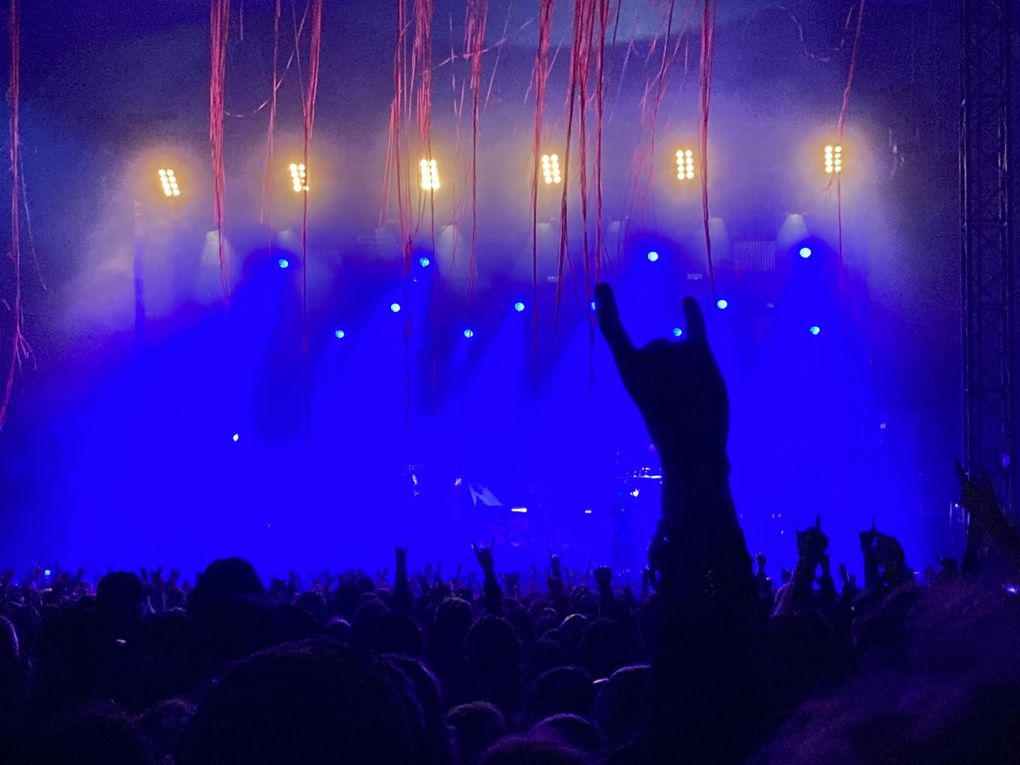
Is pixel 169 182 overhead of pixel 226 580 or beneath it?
overhead

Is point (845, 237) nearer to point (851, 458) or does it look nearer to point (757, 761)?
point (851, 458)

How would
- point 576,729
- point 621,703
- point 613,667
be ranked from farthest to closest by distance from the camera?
point 613,667, point 621,703, point 576,729

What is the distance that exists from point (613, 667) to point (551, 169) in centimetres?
1431

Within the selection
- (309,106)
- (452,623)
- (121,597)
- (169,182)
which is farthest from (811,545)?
(169,182)

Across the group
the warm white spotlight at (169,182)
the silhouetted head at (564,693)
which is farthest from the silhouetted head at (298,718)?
the warm white spotlight at (169,182)

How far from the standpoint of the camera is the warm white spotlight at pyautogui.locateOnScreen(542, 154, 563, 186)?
56.4 feet

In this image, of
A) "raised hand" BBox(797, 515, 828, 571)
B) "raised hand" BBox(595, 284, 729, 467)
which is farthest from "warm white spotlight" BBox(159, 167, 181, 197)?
"raised hand" BBox(595, 284, 729, 467)

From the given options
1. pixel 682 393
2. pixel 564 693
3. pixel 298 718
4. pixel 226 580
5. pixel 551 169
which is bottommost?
pixel 564 693

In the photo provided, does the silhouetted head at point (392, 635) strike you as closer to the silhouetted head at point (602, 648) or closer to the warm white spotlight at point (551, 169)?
the silhouetted head at point (602, 648)

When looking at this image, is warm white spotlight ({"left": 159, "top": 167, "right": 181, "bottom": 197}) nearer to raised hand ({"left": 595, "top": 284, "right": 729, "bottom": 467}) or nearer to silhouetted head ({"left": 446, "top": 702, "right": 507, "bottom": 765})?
raised hand ({"left": 595, "top": 284, "right": 729, "bottom": 467})

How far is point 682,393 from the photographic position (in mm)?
2646

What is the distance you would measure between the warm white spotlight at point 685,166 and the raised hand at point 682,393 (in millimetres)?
14687

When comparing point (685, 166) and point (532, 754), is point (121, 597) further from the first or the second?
point (685, 166)

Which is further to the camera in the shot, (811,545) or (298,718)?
(811,545)
